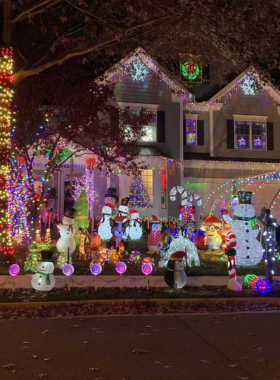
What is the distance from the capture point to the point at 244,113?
80.1 feet

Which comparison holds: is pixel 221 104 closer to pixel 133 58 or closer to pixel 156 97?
pixel 156 97

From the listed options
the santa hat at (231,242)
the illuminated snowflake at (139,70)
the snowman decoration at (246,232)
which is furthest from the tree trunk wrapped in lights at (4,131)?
the illuminated snowflake at (139,70)

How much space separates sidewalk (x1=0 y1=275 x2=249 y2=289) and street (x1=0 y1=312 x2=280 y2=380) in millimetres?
2306

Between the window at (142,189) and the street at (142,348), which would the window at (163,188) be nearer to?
the window at (142,189)

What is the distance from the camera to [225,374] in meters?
4.53

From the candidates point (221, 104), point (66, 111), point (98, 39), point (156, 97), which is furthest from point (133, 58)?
point (98, 39)

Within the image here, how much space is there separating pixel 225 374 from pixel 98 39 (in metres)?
10.0

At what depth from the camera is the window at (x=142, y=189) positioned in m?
21.1

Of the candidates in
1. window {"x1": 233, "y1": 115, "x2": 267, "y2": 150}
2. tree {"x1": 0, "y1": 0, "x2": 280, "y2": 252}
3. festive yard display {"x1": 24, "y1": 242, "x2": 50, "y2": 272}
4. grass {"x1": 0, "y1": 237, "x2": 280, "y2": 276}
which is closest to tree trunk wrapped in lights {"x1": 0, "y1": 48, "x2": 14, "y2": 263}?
tree {"x1": 0, "y1": 0, "x2": 280, "y2": 252}

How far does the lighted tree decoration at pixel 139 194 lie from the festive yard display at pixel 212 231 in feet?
21.1

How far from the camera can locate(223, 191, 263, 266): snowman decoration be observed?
1132 centimetres

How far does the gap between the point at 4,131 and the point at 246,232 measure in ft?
23.6

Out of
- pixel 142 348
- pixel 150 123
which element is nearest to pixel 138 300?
pixel 142 348

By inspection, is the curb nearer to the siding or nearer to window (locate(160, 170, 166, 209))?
window (locate(160, 170, 166, 209))
